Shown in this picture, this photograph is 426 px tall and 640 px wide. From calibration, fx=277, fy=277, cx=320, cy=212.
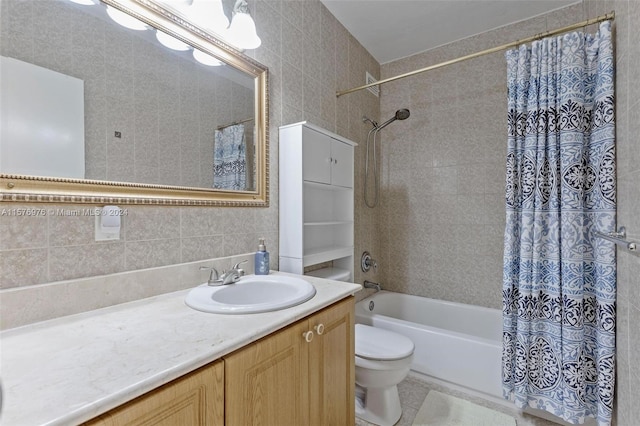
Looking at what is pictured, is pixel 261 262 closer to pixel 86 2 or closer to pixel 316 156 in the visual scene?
pixel 316 156

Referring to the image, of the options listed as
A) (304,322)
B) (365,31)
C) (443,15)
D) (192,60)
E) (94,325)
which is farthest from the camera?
(365,31)

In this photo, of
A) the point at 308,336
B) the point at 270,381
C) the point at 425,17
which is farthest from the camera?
the point at 425,17

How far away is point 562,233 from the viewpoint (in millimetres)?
1396

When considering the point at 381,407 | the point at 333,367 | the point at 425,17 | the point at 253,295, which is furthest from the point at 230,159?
the point at 425,17

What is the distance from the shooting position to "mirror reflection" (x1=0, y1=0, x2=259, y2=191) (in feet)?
2.58

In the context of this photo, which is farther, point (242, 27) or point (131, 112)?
point (242, 27)

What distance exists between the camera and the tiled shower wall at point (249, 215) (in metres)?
0.81

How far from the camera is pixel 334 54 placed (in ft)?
7.05

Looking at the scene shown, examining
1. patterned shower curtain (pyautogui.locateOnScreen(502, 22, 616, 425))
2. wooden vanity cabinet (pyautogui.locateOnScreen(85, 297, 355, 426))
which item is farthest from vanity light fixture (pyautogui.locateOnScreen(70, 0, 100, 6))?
patterned shower curtain (pyautogui.locateOnScreen(502, 22, 616, 425))

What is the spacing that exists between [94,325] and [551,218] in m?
1.97

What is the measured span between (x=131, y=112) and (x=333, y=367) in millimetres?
1218

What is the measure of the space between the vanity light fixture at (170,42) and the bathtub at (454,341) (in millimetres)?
1957

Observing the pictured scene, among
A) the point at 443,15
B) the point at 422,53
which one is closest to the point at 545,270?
the point at 443,15

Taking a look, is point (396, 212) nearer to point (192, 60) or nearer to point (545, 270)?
point (545, 270)
